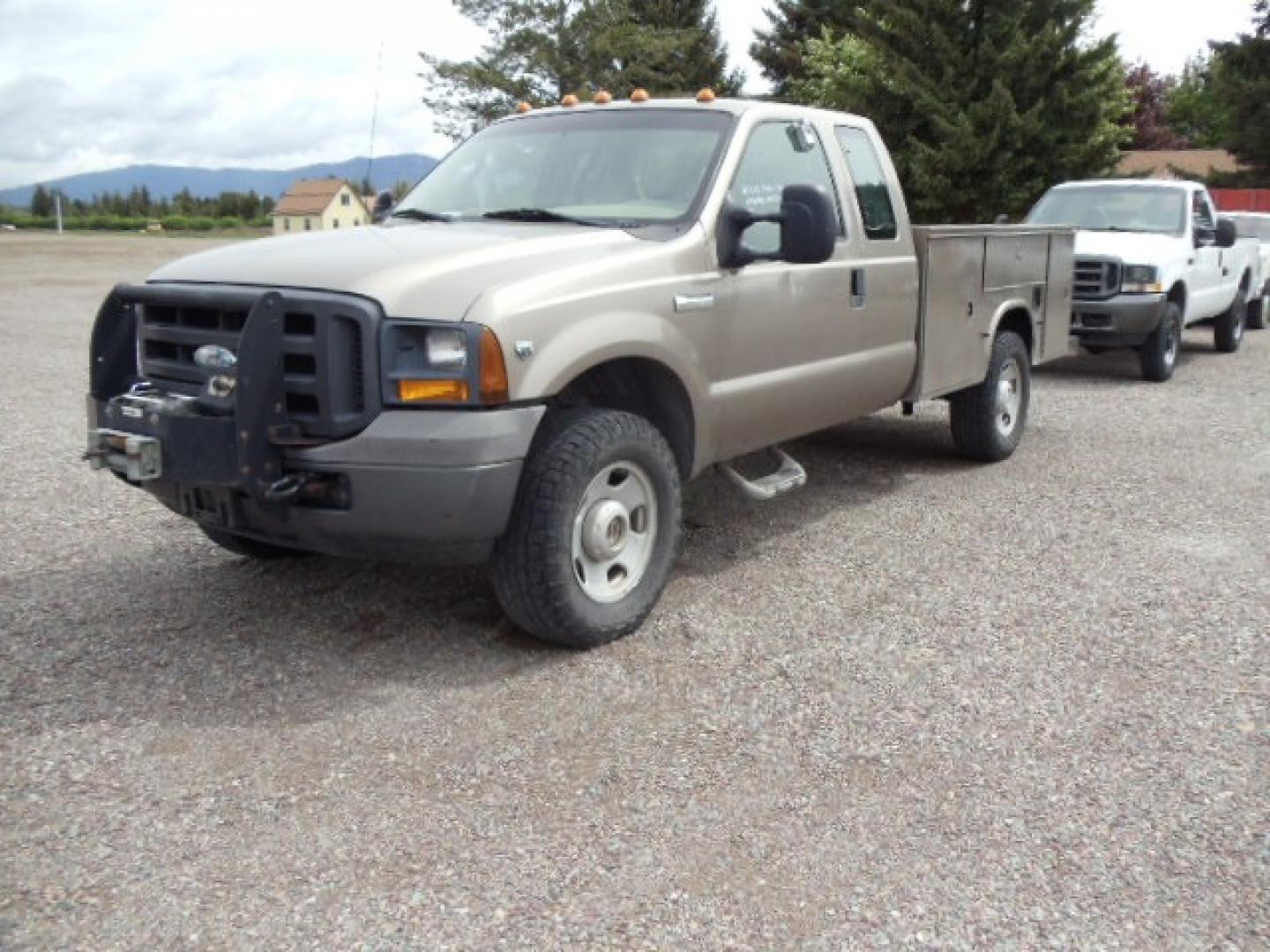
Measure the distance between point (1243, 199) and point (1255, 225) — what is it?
573 inches

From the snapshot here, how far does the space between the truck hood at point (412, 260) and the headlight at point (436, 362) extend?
0.19 feet

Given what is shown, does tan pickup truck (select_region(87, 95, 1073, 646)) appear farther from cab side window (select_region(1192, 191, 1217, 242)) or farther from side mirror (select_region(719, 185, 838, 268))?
cab side window (select_region(1192, 191, 1217, 242))

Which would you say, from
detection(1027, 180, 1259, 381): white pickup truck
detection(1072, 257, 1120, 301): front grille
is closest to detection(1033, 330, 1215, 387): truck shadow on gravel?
detection(1027, 180, 1259, 381): white pickup truck

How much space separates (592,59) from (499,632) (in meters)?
36.0

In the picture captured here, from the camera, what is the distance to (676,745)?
149 inches

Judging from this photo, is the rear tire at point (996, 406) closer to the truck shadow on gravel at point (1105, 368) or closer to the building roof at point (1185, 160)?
the truck shadow on gravel at point (1105, 368)

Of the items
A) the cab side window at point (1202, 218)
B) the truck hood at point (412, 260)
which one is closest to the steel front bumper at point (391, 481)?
the truck hood at point (412, 260)

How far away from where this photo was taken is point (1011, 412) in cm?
804

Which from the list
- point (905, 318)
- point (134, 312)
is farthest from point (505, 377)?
point (905, 318)

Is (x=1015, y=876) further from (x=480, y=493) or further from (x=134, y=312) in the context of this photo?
(x=134, y=312)

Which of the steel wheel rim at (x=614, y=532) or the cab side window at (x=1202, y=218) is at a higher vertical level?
the cab side window at (x=1202, y=218)

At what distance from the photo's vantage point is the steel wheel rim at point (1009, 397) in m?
7.82

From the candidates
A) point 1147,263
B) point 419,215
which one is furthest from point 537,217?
point 1147,263

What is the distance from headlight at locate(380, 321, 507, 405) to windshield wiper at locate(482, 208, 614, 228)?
1.24 metres
